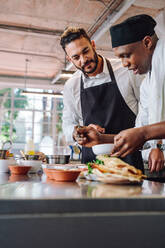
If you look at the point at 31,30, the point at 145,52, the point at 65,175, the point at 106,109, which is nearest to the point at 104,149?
the point at 65,175

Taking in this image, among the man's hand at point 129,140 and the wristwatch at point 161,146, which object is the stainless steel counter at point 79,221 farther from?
the wristwatch at point 161,146

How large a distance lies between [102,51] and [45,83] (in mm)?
3883

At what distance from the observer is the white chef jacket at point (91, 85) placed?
7.38 feet

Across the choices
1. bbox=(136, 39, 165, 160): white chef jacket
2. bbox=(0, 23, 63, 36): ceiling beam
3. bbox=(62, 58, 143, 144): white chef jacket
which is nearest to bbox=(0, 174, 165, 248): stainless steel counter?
bbox=(136, 39, 165, 160): white chef jacket

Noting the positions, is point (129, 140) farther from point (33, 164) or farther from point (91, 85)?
point (91, 85)

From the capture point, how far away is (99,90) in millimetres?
2326

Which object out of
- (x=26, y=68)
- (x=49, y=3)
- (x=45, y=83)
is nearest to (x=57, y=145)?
(x=45, y=83)

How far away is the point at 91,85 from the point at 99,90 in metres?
0.12

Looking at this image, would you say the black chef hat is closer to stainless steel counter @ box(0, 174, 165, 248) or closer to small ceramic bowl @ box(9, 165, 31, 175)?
small ceramic bowl @ box(9, 165, 31, 175)

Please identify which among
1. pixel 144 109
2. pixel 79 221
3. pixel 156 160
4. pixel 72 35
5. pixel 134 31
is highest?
pixel 72 35

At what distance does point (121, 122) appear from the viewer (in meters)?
2.21

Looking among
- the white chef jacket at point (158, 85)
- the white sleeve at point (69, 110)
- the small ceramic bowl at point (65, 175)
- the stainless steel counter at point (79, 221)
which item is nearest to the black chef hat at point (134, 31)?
the white chef jacket at point (158, 85)

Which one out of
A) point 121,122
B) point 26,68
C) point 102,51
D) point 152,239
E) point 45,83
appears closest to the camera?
point 152,239

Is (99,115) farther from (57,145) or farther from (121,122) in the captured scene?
(57,145)
